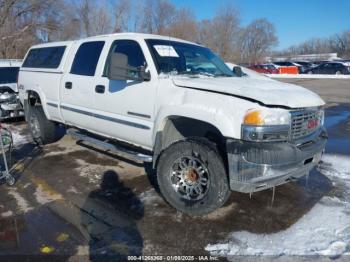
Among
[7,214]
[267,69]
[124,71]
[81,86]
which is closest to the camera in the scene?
[7,214]

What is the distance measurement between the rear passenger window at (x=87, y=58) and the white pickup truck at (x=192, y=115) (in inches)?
0.7

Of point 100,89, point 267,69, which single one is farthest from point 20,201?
point 267,69

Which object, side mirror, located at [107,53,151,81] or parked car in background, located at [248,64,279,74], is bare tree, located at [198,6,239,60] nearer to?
parked car in background, located at [248,64,279,74]

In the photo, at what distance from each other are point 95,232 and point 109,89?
2041 mm

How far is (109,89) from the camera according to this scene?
4.62 metres

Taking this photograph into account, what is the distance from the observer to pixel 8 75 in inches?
385

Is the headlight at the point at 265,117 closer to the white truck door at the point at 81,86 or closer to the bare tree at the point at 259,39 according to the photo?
the white truck door at the point at 81,86

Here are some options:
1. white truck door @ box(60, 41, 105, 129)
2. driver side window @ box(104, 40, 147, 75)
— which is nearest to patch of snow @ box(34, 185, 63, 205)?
white truck door @ box(60, 41, 105, 129)

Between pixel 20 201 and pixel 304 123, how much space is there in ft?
11.8

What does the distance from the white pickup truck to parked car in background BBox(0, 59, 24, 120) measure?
430 cm

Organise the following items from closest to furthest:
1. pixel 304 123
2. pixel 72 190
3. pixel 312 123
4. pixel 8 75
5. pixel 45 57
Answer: pixel 304 123
pixel 312 123
pixel 72 190
pixel 45 57
pixel 8 75

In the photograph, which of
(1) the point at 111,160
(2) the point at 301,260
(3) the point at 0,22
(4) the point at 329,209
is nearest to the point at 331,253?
(2) the point at 301,260

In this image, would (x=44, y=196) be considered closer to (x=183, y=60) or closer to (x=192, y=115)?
(x=192, y=115)

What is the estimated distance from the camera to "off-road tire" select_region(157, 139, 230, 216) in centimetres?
346
